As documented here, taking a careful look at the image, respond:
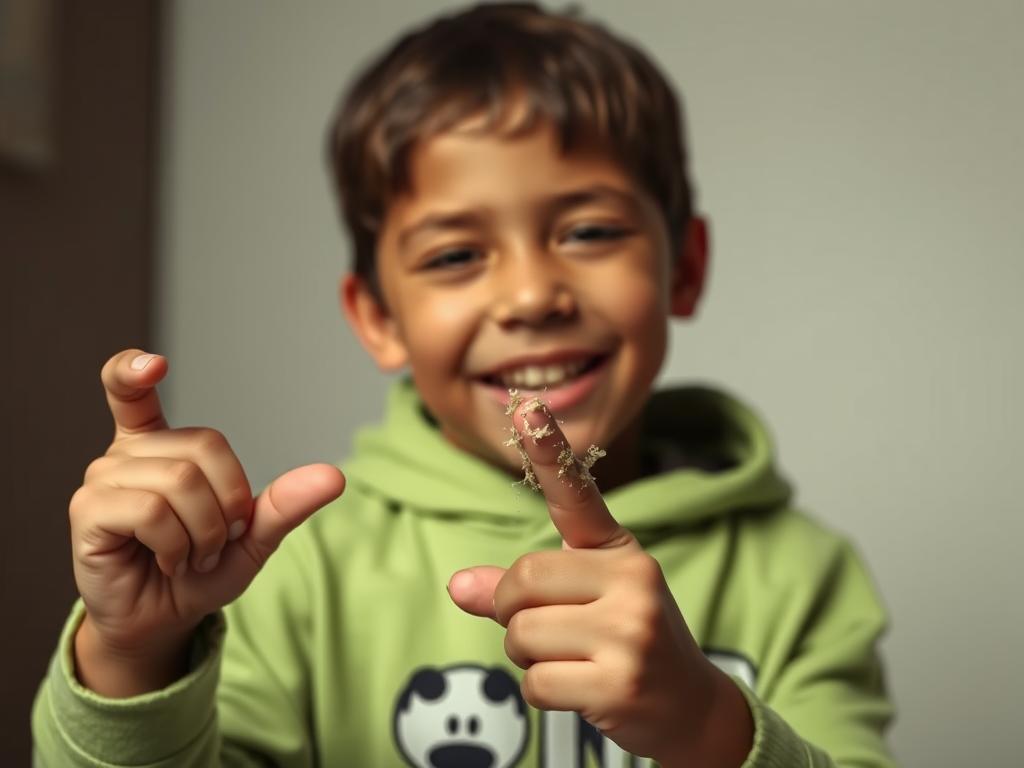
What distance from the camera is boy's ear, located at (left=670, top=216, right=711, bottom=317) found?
37.4 inches

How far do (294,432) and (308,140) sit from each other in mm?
350

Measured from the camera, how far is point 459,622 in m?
0.76

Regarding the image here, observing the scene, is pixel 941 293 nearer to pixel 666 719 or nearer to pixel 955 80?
pixel 955 80

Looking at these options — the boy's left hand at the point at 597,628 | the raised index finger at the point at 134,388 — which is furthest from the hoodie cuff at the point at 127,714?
the boy's left hand at the point at 597,628

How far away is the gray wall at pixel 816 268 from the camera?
3.87ft

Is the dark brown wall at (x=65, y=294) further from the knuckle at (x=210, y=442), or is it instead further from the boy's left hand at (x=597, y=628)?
the boy's left hand at (x=597, y=628)

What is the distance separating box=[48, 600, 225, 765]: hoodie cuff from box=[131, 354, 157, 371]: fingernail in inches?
5.8

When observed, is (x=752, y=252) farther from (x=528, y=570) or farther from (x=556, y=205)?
(x=528, y=570)

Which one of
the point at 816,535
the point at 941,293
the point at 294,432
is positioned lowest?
the point at 294,432

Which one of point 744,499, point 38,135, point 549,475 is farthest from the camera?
point 38,135

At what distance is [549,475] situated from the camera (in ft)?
1.43

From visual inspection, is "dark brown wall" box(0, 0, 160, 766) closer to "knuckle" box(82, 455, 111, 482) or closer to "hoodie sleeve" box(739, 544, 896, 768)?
"knuckle" box(82, 455, 111, 482)

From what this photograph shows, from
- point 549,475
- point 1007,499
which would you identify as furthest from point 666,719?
point 1007,499

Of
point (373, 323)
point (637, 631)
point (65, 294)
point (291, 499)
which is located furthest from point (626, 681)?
point (65, 294)
